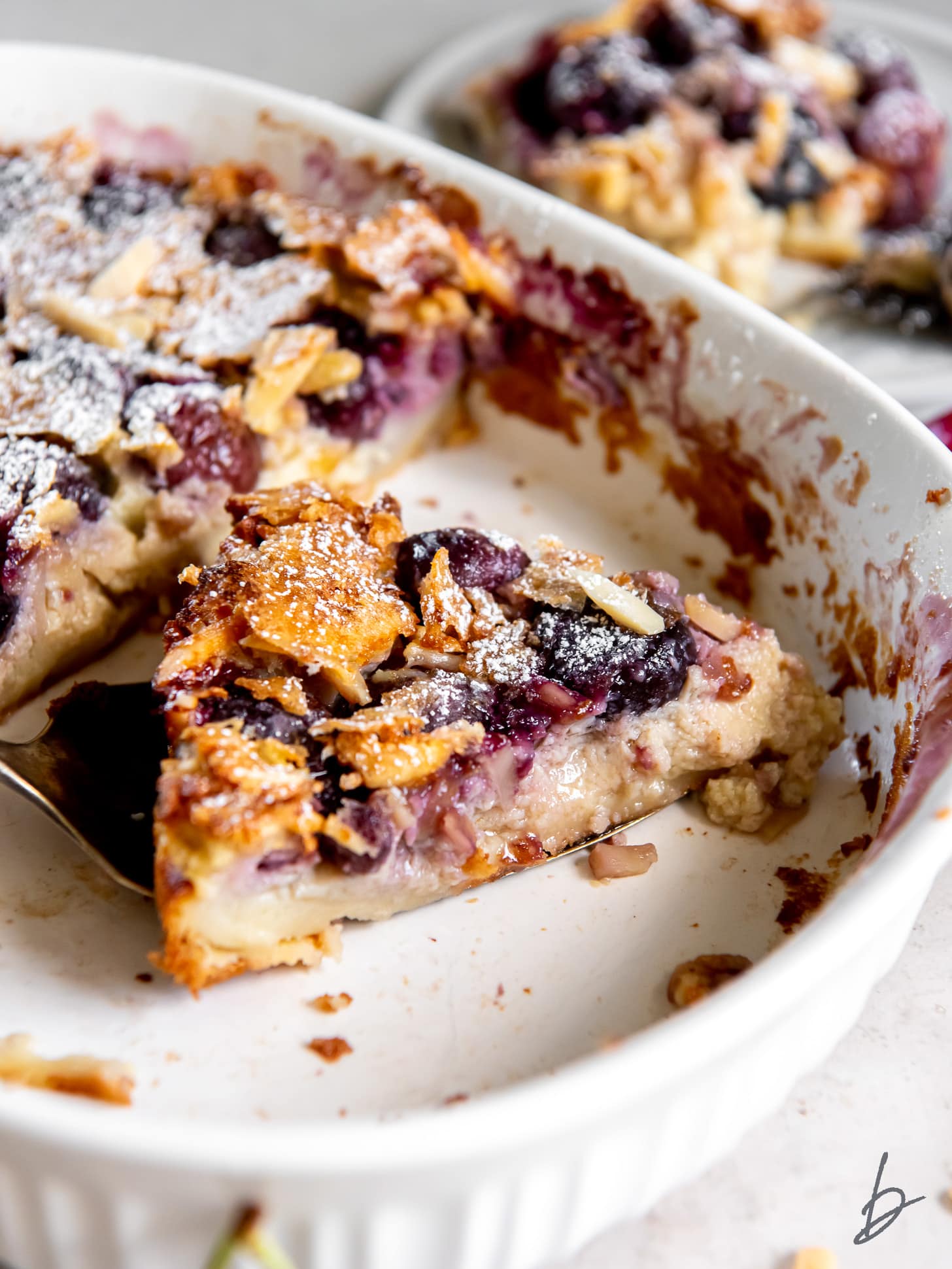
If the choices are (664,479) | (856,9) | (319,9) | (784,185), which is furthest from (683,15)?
(664,479)

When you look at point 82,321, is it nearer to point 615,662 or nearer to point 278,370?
point 278,370

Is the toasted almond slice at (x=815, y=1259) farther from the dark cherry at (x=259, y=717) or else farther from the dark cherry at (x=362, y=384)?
the dark cherry at (x=362, y=384)

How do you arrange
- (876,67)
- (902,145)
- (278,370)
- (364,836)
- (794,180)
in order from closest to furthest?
1. (364,836)
2. (278,370)
3. (794,180)
4. (902,145)
5. (876,67)

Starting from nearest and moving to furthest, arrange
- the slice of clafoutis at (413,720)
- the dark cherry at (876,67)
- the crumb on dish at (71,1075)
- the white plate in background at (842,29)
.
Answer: the crumb on dish at (71,1075) < the slice of clafoutis at (413,720) < the white plate in background at (842,29) < the dark cherry at (876,67)

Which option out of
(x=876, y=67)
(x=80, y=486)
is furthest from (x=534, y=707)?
(x=876, y=67)

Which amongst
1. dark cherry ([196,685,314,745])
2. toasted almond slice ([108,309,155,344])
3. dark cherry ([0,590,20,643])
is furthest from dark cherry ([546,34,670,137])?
dark cherry ([196,685,314,745])

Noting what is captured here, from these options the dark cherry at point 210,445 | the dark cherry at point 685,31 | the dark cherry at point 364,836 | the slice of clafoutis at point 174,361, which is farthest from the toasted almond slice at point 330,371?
the dark cherry at point 685,31
